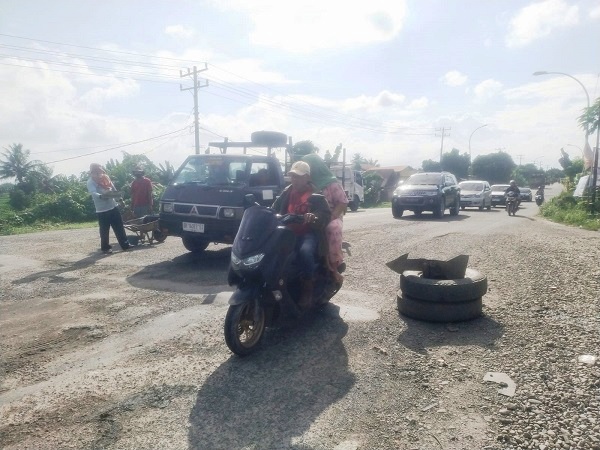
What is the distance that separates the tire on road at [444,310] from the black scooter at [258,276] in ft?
4.34

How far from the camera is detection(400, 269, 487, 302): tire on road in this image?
465cm

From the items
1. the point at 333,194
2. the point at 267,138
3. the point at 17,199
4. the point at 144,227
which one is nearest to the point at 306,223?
the point at 333,194

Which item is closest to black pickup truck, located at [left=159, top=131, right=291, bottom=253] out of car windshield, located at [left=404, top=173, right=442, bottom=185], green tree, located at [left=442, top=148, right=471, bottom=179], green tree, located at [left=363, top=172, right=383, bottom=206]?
car windshield, located at [left=404, top=173, right=442, bottom=185]

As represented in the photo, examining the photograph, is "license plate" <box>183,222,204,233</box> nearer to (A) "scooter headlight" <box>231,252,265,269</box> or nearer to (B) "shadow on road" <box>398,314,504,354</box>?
(A) "scooter headlight" <box>231,252,265,269</box>

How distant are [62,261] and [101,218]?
3.68 ft

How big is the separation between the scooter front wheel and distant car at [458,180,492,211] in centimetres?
2260

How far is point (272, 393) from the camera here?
3359 mm

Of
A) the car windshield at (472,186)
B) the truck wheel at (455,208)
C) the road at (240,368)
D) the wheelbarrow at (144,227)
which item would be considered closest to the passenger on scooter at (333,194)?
the road at (240,368)

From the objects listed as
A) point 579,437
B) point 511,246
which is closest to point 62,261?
point 579,437

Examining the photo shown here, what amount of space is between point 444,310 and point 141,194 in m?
8.46

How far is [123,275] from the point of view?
712 cm

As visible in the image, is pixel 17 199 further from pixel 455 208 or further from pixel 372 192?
pixel 372 192

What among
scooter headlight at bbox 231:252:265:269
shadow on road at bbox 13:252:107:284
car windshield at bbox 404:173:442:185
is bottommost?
shadow on road at bbox 13:252:107:284

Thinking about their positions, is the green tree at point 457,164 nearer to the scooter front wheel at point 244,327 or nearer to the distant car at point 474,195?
the distant car at point 474,195
